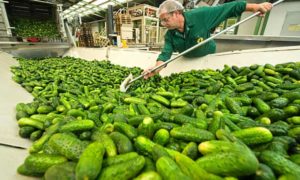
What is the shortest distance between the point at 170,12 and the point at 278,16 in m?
4.89

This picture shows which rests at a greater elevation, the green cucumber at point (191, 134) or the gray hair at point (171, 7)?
the gray hair at point (171, 7)

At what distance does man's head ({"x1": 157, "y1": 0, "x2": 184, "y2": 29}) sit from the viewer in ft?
8.39

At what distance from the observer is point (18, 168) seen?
2.85 feet

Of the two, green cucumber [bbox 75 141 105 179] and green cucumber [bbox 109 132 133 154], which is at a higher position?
green cucumber [bbox 75 141 105 179]

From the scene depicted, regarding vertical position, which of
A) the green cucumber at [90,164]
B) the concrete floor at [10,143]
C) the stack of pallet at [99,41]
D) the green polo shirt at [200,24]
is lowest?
the concrete floor at [10,143]

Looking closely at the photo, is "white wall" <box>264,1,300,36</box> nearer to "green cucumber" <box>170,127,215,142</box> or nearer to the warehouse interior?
the warehouse interior

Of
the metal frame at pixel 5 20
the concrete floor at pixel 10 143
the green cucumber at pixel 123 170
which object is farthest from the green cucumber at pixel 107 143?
the metal frame at pixel 5 20

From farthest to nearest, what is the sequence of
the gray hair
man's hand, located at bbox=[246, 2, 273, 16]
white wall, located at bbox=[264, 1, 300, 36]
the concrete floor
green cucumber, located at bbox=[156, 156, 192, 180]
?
white wall, located at bbox=[264, 1, 300, 36], the gray hair, man's hand, located at bbox=[246, 2, 273, 16], the concrete floor, green cucumber, located at bbox=[156, 156, 192, 180]

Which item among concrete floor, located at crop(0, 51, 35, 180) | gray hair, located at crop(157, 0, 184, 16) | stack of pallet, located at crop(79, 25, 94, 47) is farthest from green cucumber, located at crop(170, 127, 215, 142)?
stack of pallet, located at crop(79, 25, 94, 47)

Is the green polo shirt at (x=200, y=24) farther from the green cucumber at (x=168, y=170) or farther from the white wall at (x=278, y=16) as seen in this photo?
the white wall at (x=278, y=16)

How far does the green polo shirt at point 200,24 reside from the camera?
8.86 feet

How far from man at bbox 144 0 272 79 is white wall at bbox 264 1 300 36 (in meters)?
3.96

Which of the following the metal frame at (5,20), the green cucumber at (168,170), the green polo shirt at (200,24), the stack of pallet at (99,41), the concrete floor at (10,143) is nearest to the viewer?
the green cucumber at (168,170)

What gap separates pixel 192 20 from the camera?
9.11 feet
